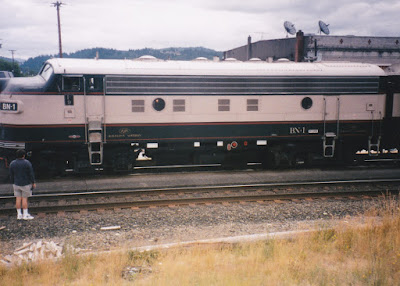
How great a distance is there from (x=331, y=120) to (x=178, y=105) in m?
6.68

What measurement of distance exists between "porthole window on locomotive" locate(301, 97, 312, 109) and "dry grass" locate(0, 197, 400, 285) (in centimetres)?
Result: 798

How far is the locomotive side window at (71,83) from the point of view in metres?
13.0

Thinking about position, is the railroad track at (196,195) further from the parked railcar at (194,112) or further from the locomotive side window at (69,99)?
the locomotive side window at (69,99)

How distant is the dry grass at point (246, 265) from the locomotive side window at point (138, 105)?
728 centimetres

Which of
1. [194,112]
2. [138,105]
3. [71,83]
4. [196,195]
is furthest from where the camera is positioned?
[194,112]

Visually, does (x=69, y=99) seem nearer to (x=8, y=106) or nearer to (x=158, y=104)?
(x=8, y=106)

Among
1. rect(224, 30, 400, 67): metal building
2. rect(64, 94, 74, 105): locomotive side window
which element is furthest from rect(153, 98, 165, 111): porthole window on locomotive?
rect(224, 30, 400, 67): metal building

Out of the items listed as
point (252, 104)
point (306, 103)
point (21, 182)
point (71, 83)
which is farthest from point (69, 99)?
point (306, 103)

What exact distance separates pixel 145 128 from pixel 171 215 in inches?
181

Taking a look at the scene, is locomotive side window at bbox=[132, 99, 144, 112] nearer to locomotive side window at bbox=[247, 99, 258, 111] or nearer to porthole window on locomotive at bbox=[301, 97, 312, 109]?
locomotive side window at bbox=[247, 99, 258, 111]

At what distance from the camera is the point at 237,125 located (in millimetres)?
14859

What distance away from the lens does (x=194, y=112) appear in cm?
1436

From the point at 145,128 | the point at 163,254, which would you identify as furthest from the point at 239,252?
the point at 145,128

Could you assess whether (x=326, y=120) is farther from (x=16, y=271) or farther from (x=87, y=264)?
(x=16, y=271)
